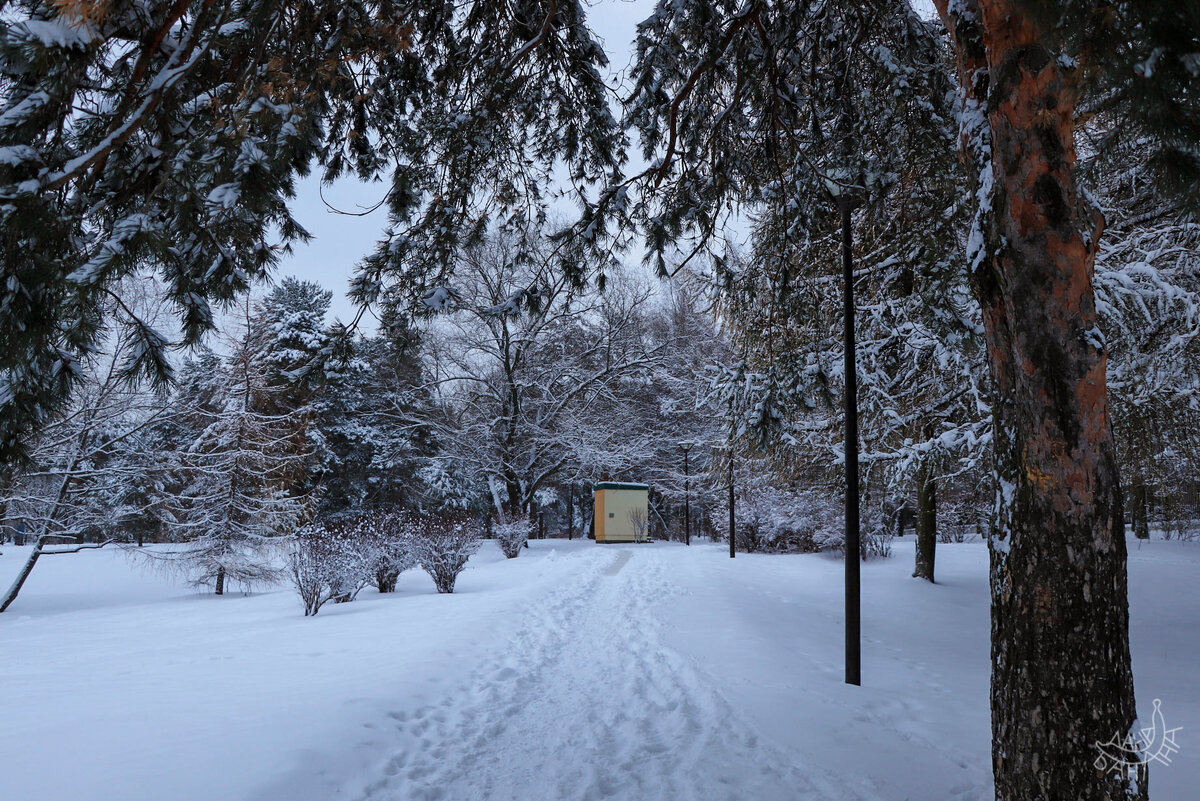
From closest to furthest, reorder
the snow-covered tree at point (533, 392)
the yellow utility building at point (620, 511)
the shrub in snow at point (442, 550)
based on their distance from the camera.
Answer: the shrub in snow at point (442, 550)
the snow-covered tree at point (533, 392)
the yellow utility building at point (620, 511)

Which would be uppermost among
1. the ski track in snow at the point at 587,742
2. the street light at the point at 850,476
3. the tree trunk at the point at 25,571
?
the street light at the point at 850,476

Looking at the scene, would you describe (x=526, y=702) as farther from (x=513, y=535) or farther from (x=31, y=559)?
(x=513, y=535)

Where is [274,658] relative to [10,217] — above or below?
below

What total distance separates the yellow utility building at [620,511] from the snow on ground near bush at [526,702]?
48.4 feet

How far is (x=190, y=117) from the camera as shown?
2.96m

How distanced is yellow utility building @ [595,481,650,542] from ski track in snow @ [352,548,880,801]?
1833 centimetres

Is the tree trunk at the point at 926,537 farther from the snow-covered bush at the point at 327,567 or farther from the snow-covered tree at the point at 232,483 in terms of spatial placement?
the snow-covered tree at the point at 232,483

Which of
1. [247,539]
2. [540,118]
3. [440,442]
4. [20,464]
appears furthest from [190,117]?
[440,442]

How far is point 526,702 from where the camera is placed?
4.64 meters

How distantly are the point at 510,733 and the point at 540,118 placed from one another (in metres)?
5.01

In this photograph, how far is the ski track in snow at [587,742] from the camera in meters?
3.23

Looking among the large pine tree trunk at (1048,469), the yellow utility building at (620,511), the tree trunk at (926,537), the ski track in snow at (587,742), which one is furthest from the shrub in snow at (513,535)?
the large pine tree trunk at (1048,469)

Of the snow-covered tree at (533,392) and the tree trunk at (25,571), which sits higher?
the snow-covered tree at (533,392)

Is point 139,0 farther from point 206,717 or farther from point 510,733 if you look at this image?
point 510,733
